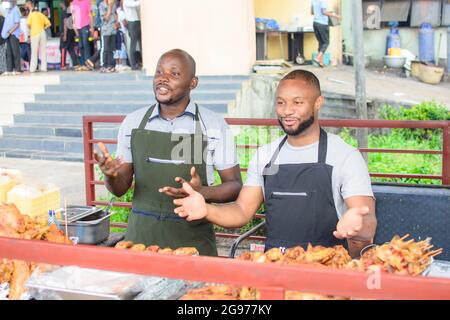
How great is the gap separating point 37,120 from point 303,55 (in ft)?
22.6

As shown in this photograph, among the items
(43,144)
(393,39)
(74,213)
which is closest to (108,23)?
(43,144)

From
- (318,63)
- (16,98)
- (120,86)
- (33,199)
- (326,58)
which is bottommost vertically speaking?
(33,199)

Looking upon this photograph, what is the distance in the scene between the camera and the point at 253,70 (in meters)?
12.3

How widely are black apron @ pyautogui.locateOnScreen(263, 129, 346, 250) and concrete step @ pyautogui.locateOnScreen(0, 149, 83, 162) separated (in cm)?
821

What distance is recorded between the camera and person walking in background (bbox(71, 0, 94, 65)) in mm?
15109

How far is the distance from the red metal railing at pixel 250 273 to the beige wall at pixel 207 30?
10.3 metres

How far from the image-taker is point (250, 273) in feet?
5.84

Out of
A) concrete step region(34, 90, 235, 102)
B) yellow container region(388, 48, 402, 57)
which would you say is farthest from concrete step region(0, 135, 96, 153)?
yellow container region(388, 48, 402, 57)

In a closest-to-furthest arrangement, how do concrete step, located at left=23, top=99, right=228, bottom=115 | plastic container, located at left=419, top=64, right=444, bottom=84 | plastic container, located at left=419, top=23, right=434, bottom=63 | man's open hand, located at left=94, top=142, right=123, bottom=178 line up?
man's open hand, located at left=94, top=142, right=123, bottom=178
concrete step, located at left=23, top=99, right=228, bottom=115
plastic container, located at left=419, top=64, right=444, bottom=84
plastic container, located at left=419, top=23, right=434, bottom=63

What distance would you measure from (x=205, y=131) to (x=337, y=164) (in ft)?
2.79

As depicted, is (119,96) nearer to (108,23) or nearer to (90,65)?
(108,23)

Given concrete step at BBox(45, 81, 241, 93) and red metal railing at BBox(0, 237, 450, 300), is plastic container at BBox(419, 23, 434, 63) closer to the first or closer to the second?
concrete step at BBox(45, 81, 241, 93)
